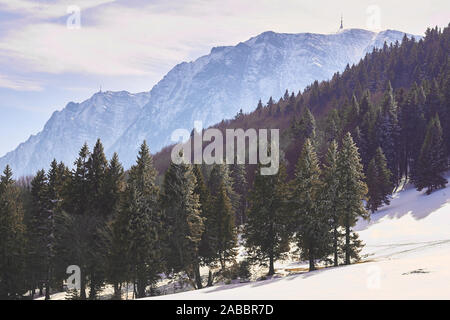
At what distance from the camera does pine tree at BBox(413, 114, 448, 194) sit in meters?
59.3

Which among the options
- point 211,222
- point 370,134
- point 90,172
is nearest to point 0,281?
point 90,172

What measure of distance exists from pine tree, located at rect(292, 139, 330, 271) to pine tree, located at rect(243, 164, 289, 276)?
56.5 inches

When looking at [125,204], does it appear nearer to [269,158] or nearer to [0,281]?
[269,158]

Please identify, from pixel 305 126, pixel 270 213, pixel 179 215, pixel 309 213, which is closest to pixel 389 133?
pixel 305 126

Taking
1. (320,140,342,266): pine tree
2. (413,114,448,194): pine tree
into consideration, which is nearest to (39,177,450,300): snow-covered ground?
(413,114,448,194): pine tree

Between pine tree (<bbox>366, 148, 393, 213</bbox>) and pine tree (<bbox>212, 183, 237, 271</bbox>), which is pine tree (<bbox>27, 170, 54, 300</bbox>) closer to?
pine tree (<bbox>212, 183, 237, 271</bbox>)

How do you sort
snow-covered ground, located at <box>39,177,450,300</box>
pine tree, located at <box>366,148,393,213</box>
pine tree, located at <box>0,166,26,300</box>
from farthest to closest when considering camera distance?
pine tree, located at <box>366,148,393,213</box>, pine tree, located at <box>0,166,26,300</box>, snow-covered ground, located at <box>39,177,450,300</box>

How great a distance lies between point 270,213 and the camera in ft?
111

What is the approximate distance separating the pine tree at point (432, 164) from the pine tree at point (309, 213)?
36109mm

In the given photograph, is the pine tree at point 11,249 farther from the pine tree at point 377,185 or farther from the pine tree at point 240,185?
the pine tree at point 377,185

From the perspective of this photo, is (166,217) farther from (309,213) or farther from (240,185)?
(240,185)

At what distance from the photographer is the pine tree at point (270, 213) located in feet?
111

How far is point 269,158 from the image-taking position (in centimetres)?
3328
